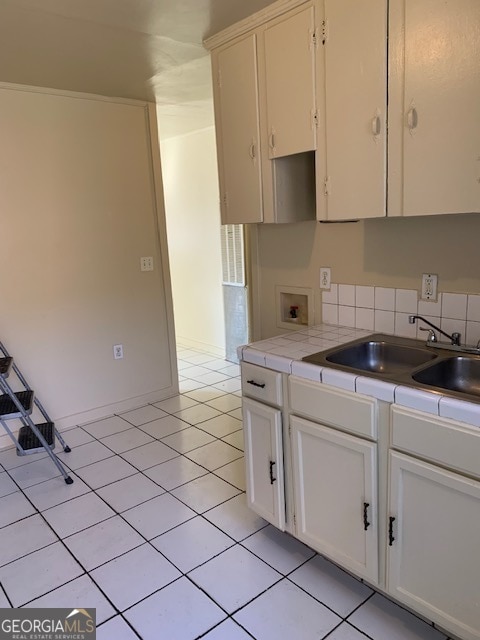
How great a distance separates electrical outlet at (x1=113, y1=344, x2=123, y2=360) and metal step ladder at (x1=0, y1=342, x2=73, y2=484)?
65 centimetres

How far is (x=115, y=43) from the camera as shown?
2.30 meters

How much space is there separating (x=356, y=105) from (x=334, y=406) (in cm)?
114

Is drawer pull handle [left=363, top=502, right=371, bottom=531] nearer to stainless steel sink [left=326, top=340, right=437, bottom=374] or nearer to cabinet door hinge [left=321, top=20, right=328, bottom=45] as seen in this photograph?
stainless steel sink [left=326, top=340, right=437, bottom=374]

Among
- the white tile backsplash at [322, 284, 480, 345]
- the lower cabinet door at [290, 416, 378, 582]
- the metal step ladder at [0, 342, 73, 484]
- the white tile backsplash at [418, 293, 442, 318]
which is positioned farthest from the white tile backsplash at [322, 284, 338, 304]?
the metal step ladder at [0, 342, 73, 484]

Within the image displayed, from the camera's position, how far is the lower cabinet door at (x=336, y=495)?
1.62 m

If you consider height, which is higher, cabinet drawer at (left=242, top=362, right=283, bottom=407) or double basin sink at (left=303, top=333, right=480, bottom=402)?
double basin sink at (left=303, top=333, right=480, bottom=402)

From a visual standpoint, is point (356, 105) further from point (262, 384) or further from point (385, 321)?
point (262, 384)

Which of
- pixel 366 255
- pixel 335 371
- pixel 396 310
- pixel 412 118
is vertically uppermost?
pixel 412 118

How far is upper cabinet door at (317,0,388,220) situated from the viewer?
1.71 metres

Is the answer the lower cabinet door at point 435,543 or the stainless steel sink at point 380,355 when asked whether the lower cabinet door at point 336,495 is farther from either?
the stainless steel sink at point 380,355

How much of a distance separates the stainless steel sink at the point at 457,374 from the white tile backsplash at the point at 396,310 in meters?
0.16

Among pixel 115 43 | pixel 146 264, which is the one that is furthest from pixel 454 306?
pixel 146 264

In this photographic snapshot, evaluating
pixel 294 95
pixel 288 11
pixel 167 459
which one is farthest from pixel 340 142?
pixel 167 459

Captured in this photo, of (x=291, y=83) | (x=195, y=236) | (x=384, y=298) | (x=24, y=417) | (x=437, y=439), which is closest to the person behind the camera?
(x=437, y=439)
